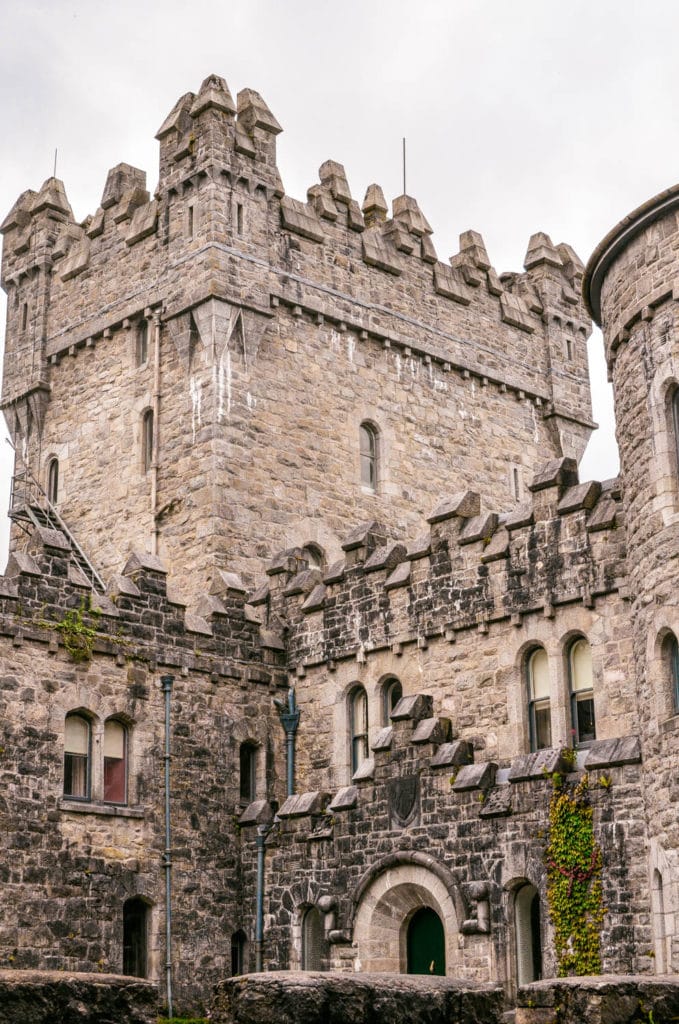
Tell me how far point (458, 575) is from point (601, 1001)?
1464 cm

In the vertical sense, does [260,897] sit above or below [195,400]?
below

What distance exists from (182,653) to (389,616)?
3676 mm

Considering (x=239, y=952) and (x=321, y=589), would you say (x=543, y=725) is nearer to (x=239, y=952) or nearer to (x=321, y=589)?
(x=321, y=589)

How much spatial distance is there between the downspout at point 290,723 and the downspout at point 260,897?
1.57m

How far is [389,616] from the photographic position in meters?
26.1

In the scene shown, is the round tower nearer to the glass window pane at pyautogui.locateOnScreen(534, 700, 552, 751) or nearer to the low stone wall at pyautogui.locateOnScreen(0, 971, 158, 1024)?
the glass window pane at pyautogui.locateOnScreen(534, 700, 552, 751)

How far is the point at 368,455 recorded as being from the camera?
33.8m

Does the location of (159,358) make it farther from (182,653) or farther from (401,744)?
(401,744)

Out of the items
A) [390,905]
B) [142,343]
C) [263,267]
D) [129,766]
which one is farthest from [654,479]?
[142,343]

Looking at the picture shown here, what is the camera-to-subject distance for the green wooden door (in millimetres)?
22688

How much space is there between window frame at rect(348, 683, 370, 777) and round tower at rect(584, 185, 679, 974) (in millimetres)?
6358

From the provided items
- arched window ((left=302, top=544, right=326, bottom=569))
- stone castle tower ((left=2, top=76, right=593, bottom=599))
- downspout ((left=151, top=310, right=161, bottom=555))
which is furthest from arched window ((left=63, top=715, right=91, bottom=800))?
arched window ((left=302, top=544, right=326, bottom=569))

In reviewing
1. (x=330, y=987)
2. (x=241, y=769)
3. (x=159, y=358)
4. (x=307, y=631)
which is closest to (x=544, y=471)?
(x=307, y=631)

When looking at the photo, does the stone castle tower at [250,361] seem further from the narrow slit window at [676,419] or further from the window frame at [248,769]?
the narrow slit window at [676,419]
